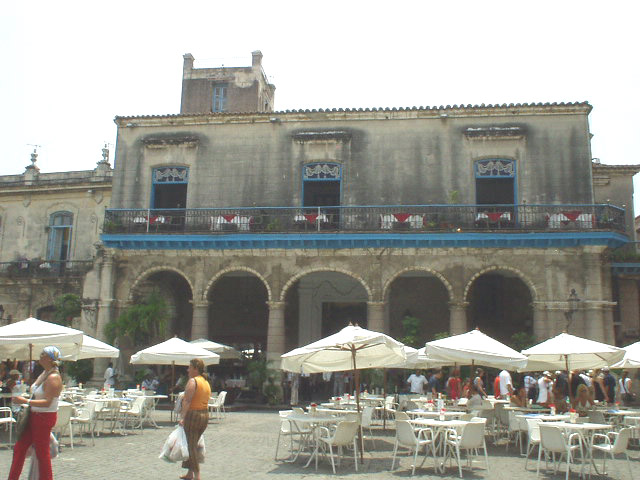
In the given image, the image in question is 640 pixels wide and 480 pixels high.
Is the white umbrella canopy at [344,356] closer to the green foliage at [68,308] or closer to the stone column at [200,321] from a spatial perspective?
the stone column at [200,321]

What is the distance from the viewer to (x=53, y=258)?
94.4ft

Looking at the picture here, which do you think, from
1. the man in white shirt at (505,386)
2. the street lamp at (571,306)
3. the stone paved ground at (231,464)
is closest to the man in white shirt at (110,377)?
the stone paved ground at (231,464)

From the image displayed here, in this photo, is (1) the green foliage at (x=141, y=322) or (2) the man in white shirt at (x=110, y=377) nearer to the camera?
(2) the man in white shirt at (x=110, y=377)

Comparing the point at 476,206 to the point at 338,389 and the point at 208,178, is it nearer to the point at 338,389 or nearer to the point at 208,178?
the point at 338,389

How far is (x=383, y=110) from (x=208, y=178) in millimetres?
6642

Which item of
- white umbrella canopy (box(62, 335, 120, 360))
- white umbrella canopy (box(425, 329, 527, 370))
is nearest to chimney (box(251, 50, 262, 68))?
white umbrella canopy (box(62, 335, 120, 360))

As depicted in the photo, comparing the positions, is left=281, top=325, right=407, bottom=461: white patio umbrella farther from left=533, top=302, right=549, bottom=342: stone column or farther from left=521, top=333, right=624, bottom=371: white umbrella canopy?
left=533, top=302, right=549, bottom=342: stone column

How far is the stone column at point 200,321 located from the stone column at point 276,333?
2160 mm

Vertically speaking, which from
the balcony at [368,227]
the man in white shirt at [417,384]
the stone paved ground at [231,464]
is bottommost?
the stone paved ground at [231,464]

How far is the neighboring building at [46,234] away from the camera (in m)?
27.9

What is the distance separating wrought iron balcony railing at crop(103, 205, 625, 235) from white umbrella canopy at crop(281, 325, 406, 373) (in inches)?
361

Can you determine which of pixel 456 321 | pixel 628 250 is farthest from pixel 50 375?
pixel 628 250

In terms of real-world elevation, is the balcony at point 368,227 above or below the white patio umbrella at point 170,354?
above

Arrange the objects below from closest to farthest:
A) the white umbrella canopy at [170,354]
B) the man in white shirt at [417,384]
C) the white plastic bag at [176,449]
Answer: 1. the white plastic bag at [176,449]
2. the white umbrella canopy at [170,354]
3. the man in white shirt at [417,384]
